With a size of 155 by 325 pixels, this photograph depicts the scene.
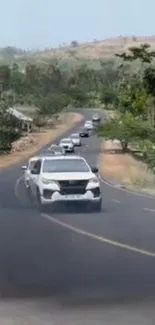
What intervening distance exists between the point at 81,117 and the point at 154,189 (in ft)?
222

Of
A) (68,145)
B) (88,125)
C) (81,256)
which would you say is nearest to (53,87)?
(88,125)

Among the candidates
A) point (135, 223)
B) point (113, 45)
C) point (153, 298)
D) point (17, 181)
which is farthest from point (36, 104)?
point (153, 298)

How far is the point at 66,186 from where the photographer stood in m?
20.7

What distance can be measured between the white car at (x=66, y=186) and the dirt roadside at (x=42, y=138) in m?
22.7

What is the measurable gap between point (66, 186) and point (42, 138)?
53.0 meters

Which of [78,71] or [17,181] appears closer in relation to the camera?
[17,181]

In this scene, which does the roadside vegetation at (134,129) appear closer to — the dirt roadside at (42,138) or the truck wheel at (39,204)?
the dirt roadside at (42,138)

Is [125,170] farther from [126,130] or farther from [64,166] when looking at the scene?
[64,166]

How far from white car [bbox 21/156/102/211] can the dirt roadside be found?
74.6 feet

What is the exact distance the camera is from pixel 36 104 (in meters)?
89.8

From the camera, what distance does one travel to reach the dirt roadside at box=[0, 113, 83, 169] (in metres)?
51.0

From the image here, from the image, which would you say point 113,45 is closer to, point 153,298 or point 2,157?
point 2,157

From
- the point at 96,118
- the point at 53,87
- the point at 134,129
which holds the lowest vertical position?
the point at 53,87

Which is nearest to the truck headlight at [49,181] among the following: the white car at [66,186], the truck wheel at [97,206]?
the white car at [66,186]
